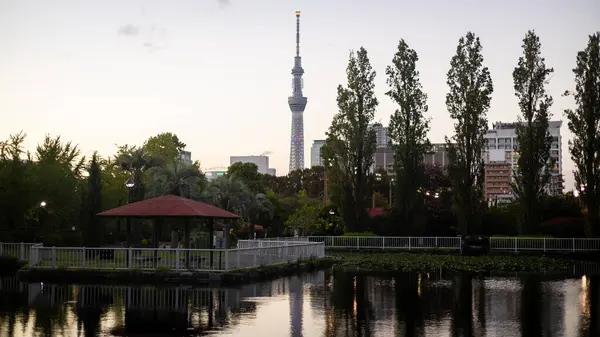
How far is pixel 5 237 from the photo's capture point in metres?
41.8

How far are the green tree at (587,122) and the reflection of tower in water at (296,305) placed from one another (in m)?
29.2

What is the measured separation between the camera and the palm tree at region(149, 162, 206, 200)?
60.0 metres

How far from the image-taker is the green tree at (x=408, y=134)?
2266 inches

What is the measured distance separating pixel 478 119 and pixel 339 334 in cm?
4275

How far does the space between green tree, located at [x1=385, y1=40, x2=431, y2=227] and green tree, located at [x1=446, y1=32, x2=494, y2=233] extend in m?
2.41

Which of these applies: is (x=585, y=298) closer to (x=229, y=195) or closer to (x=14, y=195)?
(x=14, y=195)

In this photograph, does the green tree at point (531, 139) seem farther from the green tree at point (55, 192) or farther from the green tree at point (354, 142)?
the green tree at point (55, 192)

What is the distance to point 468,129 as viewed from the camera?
57625 millimetres

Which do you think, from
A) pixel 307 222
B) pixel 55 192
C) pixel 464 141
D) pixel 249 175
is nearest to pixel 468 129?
pixel 464 141

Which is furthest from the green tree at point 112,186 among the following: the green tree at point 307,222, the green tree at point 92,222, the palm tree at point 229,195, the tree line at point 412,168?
the green tree at point 92,222

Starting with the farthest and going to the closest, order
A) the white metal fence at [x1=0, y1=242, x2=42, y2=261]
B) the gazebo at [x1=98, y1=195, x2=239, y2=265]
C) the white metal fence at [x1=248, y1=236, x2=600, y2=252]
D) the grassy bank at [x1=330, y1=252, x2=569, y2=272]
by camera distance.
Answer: the white metal fence at [x1=248, y1=236, x2=600, y2=252] → the grassy bank at [x1=330, y1=252, x2=569, y2=272] → the white metal fence at [x1=0, y1=242, x2=42, y2=261] → the gazebo at [x1=98, y1=195, x2=239, y2=265]

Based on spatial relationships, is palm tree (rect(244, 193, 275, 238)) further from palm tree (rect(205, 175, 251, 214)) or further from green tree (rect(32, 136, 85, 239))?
green tree (rect(32, 136, 85, 239))

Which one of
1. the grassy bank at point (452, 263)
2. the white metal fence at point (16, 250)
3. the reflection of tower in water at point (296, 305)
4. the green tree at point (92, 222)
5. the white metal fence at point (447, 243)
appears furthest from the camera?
the white metal fence at point (447, 243)

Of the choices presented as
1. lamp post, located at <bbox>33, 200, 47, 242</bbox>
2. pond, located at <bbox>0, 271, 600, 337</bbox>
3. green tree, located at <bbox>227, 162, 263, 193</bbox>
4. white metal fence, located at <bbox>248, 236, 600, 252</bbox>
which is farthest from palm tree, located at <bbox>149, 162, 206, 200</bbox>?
green tree, located at <bbox>227, 162, 263, 193</bbox>
